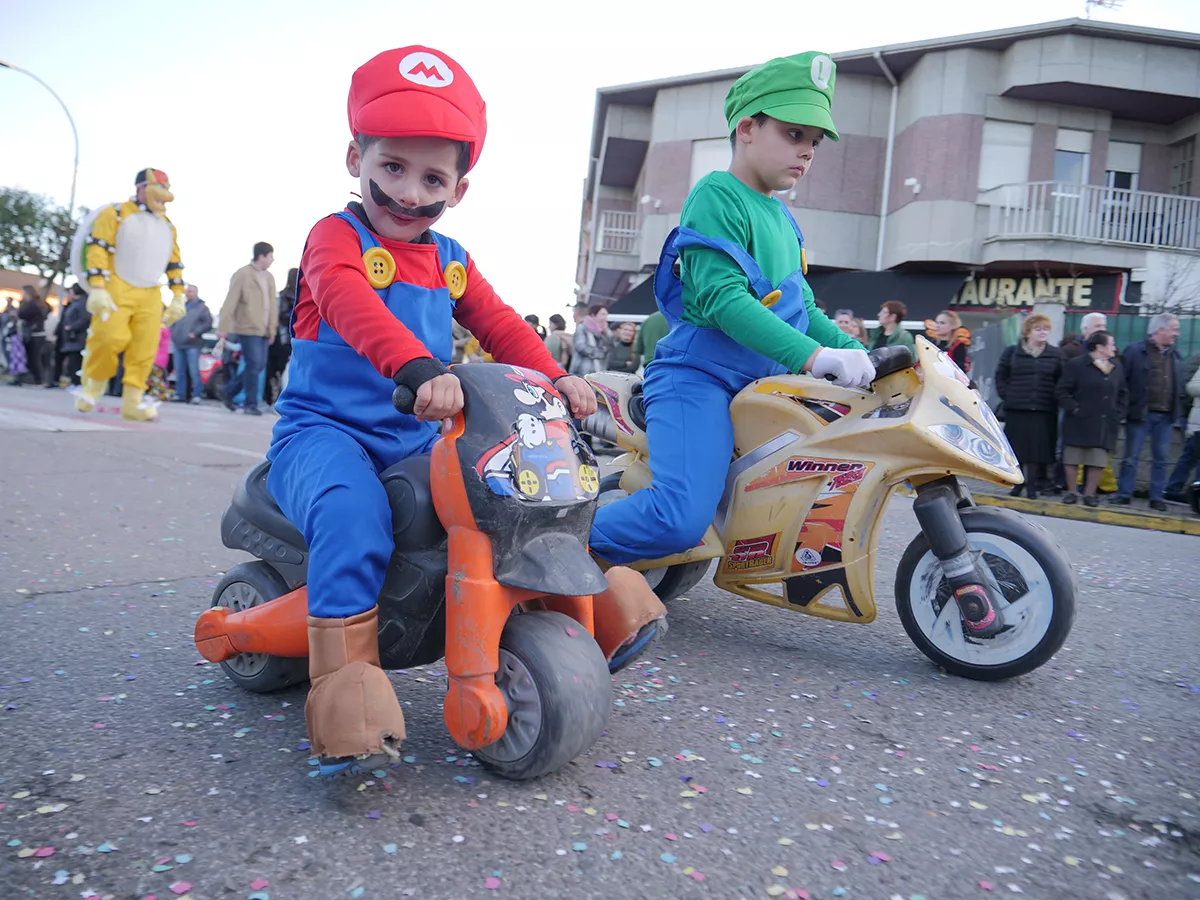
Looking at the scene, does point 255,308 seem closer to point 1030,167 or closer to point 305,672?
point 305,672

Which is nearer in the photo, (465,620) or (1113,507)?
(465,620)

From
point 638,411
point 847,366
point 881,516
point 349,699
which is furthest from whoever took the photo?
point 638,411

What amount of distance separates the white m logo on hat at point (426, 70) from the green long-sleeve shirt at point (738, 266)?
3.71ft

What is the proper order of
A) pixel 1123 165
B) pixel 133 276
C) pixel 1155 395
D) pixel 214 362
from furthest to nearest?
pixel 1123 165, pixel 214 362, pixel 1155 395, pixel 133 276

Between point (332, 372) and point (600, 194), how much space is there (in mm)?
35606

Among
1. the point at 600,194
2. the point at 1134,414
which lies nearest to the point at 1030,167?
the point at 1134,414

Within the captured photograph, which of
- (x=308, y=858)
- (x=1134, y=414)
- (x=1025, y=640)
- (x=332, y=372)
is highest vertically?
(x=1134, y=414)

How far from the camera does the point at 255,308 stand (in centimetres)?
1300

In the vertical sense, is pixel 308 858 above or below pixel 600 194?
below

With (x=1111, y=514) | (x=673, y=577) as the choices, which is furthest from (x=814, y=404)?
(x=1111, y=514)

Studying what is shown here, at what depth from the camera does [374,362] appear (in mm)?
2109

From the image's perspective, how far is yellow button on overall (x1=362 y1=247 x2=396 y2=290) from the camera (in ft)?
7.53

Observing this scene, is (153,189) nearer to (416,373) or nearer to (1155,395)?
(416,373)

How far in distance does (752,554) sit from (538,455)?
53.8 inches
